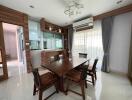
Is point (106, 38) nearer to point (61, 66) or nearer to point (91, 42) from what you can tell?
point (91, 42)

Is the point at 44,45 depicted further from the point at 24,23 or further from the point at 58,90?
the point at 58,90

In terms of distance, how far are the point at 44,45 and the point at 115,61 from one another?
3.73 metres

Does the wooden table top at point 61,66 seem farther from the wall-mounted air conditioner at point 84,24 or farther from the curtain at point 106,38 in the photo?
the wall-mounted air conditioner at point 84,24

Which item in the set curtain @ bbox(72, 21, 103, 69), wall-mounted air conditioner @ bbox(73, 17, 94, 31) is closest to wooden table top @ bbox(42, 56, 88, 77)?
curtain @ bbox(72, 21, 103, 69)

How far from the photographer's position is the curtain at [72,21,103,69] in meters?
3.72

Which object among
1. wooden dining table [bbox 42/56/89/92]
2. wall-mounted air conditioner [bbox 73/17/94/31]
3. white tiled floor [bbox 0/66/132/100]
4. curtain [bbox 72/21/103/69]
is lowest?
white tiled floor [bbox 0/66/132/100]

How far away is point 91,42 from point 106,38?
0.80m

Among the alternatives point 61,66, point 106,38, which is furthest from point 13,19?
point 106,38

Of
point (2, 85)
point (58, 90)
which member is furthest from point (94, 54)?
point (2, 85)

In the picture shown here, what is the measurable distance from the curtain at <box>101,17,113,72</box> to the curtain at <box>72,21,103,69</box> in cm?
23

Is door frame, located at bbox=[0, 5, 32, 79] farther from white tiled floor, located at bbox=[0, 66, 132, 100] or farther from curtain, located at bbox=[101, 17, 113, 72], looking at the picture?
curtain, located at bbox=[101, 17, 113, 72]

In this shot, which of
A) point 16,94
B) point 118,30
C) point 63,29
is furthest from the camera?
point 63,29

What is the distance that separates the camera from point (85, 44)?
4340 mm

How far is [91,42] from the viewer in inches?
159
